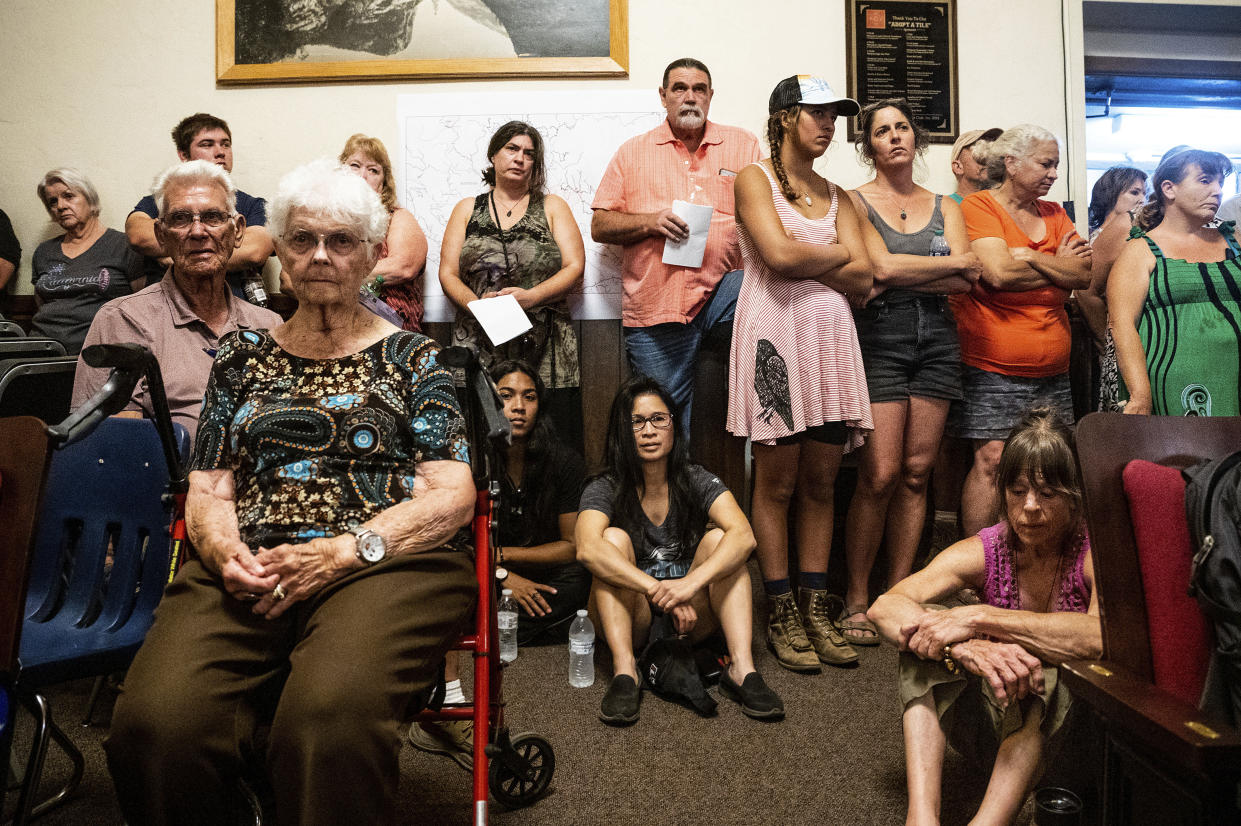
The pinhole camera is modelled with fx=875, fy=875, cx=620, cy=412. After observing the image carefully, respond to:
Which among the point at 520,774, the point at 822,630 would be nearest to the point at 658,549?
the point at 822,630

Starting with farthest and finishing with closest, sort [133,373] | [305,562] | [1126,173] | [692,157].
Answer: [1126,173] < [692,157] < [133,373] < [305,562]

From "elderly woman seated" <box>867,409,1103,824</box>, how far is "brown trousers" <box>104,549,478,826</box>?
914 millimetres

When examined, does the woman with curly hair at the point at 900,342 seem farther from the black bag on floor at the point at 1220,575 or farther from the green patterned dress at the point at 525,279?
the black bag on floor at the point at 1220,575

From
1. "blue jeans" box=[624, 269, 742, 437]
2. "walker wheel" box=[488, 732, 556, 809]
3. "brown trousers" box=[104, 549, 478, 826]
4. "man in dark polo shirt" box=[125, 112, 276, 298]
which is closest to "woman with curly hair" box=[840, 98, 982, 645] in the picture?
"blue jeans" box=[624, 269, 742, 437]

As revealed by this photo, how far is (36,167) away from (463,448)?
3.61 meters

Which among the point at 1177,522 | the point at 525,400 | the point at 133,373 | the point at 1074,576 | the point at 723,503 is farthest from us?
the point at 525,400

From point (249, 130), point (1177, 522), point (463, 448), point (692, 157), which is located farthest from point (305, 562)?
point (249, 130)

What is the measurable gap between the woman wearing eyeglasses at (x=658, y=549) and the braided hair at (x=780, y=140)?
749 mm

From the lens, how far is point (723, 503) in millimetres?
2674

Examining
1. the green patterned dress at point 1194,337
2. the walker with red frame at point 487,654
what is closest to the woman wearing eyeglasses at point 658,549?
the walker with red frame at point 487,654

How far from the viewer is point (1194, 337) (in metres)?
2.82

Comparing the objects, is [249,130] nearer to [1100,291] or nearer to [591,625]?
[591,625]

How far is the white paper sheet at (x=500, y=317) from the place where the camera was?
3.17 metres

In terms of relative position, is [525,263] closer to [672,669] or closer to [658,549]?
[658,549]
